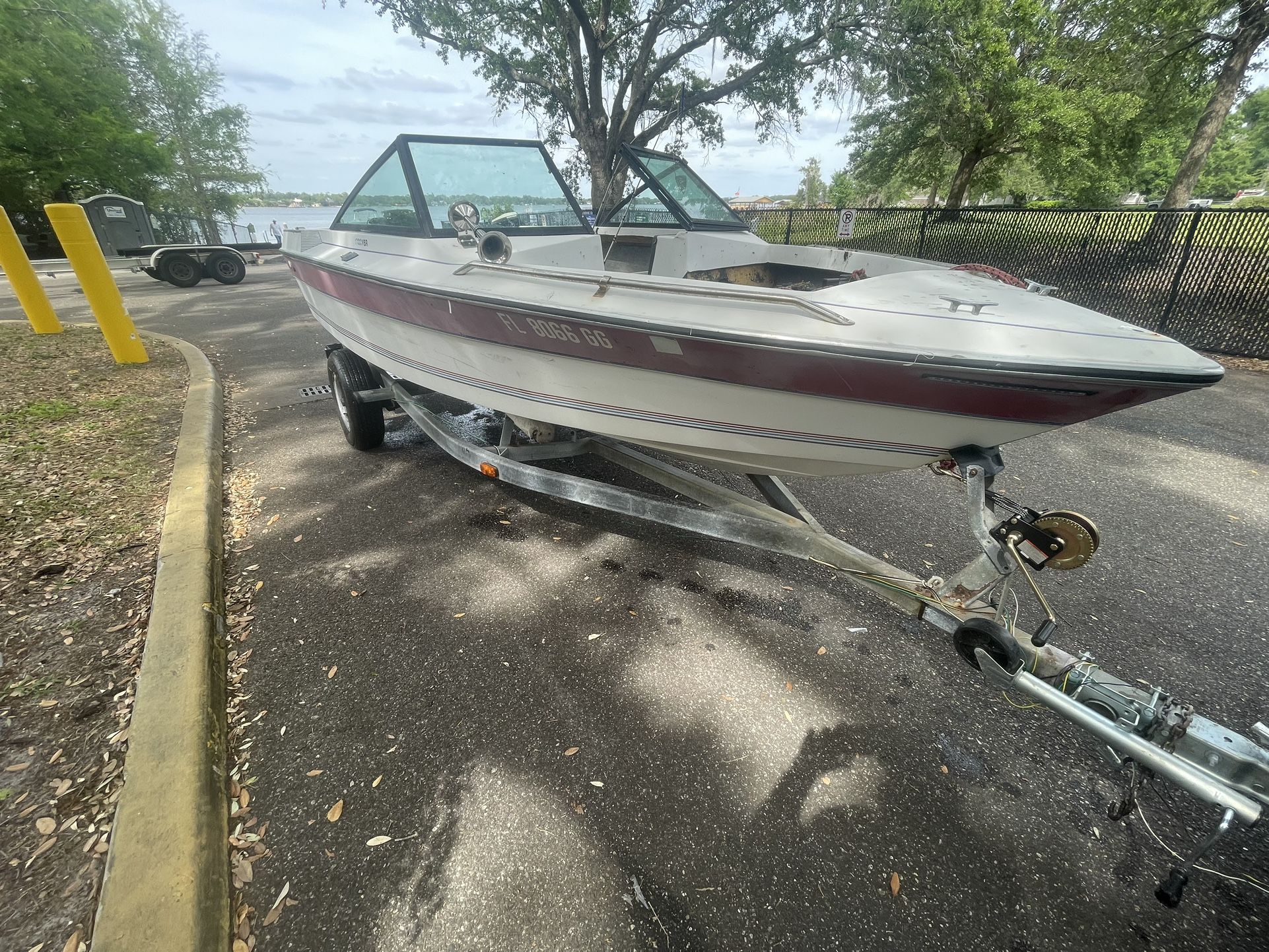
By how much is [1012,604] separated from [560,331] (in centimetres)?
223

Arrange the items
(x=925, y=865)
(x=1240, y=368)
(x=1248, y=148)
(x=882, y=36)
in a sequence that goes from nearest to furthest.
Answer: (x=925, y=865), (x=1240, y=368), (x=882, y=36), (x=1248, y=148)

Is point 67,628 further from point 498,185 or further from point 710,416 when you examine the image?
point 498,185

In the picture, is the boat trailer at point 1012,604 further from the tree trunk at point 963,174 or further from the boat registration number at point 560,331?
the tree trunk at point 963,174

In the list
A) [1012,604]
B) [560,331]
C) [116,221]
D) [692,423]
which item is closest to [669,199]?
[560,331]

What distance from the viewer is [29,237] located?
55.6 ft

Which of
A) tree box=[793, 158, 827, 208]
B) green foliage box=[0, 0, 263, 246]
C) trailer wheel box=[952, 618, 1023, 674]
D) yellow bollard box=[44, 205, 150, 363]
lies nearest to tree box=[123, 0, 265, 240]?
green foliage box=[0, 0, 263, 246]

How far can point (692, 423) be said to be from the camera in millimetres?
2186

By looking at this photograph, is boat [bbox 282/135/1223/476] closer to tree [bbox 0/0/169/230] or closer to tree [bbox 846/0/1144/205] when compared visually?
tree [bbox 846/0/1144/205]

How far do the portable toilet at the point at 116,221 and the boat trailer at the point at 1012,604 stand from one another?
1920 centimetres

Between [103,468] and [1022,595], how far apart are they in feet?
16.7

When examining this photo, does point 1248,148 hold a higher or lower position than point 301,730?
higher

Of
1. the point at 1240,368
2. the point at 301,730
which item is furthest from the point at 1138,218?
the point at 301,730

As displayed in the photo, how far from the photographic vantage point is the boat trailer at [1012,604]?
4.03 feet

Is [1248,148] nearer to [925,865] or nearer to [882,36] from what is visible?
[882,36]
